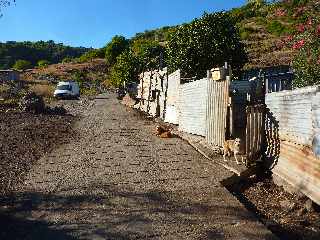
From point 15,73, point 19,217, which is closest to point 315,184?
point 19,217

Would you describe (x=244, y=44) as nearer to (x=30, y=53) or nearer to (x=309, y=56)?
(x=309, y=56)

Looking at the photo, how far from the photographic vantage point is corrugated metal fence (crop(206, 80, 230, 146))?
12.2m

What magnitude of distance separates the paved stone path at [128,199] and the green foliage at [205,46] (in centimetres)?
1723

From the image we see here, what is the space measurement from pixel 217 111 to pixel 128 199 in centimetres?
506

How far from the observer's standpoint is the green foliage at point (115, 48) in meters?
86.6

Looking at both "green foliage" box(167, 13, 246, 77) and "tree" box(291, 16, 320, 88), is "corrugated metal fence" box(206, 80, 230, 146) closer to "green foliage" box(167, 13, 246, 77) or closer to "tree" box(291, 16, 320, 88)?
"tree" box(291, 16, 320, 88)

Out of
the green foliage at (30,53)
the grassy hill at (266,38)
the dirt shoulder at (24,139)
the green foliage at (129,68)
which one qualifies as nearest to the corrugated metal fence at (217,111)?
the grassy hill at (266,38)

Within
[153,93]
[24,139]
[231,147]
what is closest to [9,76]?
[153,93]

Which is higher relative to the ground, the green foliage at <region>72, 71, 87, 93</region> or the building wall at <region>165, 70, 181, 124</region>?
the green foliage at <region>72, 71, 87, 93</region>

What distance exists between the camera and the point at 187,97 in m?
16.6

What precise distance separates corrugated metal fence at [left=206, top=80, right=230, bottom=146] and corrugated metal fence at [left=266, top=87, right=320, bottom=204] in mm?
1800

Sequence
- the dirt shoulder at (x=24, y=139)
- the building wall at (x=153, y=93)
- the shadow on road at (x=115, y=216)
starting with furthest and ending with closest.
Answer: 1. the building wall at (x=153, y=93)
2. the dirt shoulder at (x=24, y=139)
3. the shadow on road at (x=115, y=216)

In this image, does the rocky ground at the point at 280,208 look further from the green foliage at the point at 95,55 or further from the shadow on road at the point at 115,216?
the green foliage at the point at 95,55

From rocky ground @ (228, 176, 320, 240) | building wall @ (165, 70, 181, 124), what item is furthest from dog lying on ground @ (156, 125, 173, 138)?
rocky ground @ (228, 176, 320, 240)
